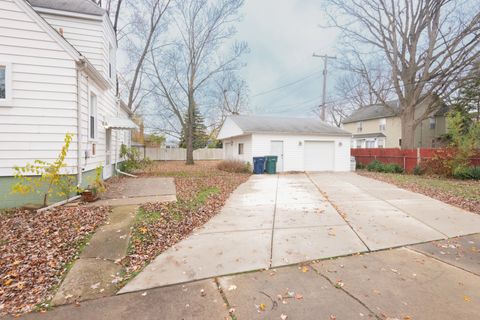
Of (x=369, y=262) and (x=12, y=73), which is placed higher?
(x=12, y=73)

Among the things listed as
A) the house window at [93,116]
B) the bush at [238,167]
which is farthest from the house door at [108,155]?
the bush at [238,167]

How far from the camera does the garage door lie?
16031mm

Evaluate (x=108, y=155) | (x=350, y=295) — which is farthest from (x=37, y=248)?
(x=108, y=155)

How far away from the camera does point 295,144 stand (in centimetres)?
1569

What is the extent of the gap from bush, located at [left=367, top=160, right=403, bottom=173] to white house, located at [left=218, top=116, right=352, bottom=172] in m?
2.23

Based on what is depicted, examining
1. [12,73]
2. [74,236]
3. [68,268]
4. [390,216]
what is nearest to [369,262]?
[390,216]

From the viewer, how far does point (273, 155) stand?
50.4 feet

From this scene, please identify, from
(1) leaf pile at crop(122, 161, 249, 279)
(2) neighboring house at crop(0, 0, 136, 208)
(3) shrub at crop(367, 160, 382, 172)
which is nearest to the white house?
(3) shrub at crop(367, 160, 382, 172)

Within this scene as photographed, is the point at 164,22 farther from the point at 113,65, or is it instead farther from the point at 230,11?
the point at 113,65

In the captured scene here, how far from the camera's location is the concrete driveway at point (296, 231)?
3.35 meters

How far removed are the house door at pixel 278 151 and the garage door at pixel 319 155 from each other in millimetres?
1752

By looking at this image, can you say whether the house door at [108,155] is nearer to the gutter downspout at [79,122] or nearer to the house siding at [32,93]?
the gutter downspout at [79,122]

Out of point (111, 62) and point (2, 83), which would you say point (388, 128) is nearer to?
point (111, 62)

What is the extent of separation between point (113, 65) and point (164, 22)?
10.7 m
